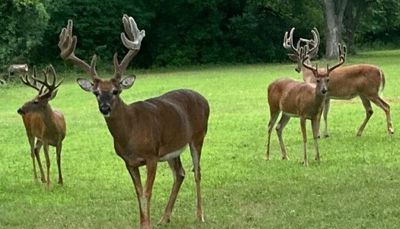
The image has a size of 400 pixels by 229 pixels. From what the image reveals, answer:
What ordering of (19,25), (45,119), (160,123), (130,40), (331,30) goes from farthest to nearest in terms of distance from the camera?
(331,30) → (19,25) → (45,119) → (130,40) → (160,123)

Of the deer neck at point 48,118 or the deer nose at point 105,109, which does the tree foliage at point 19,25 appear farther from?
the deer nose at point 105,109

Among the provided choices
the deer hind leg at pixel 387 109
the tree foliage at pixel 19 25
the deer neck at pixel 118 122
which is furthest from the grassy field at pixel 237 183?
the tree foliage at pixel 19 25

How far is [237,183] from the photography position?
970cm

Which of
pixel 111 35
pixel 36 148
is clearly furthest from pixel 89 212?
pixel 111 35

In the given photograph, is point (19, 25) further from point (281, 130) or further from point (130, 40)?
point (130, 40)

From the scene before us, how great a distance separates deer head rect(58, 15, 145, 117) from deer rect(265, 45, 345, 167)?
4.08 m

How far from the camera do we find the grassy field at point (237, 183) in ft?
25.8

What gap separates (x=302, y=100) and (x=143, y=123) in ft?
15.0

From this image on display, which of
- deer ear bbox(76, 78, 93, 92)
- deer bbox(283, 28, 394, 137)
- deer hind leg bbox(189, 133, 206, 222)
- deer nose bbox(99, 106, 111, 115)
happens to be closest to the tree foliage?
deer bbox(283, 28, 394, 137)

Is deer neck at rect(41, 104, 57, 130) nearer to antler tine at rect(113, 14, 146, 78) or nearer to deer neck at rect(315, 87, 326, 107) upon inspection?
antler tine at rect(113, 14, 146, 78)

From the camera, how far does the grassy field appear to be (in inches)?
310

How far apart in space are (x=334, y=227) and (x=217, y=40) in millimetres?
36725

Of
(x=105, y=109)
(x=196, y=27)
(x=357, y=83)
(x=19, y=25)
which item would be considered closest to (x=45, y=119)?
(x=105, y=109)

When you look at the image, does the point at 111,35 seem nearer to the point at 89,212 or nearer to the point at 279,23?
the point at 279,23
